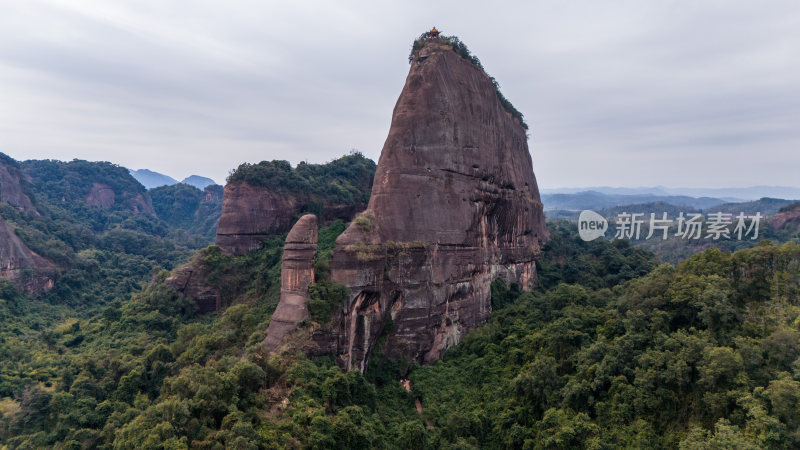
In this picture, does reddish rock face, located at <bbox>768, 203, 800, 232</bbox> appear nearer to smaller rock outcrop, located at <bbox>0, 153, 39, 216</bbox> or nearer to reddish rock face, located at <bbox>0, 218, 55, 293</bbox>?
reddish rock face, located at <bbox>0, 218, 55, 293</bbox>

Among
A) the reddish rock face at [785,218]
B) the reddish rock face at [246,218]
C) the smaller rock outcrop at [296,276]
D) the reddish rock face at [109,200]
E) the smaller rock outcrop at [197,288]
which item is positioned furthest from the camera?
the reddish rock face at [109,200]

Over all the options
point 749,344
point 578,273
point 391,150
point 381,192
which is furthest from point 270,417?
point 578,273

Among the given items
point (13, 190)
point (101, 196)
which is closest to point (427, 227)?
point (13, 190)

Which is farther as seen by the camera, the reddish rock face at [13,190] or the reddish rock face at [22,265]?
the reddish rock face at [13,190]

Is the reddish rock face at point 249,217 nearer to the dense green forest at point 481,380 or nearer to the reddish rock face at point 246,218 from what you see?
the reddish rock face at point 246,218

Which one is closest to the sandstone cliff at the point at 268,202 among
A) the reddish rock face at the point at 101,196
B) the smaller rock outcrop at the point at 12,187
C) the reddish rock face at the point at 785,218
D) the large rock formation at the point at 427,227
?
the large rock formation at the point at 427,227

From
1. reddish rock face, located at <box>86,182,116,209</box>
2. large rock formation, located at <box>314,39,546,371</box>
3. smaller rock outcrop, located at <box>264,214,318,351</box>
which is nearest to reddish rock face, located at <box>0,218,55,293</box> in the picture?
smaller rock outcrop, located at <box>264,214,318,351</box>
